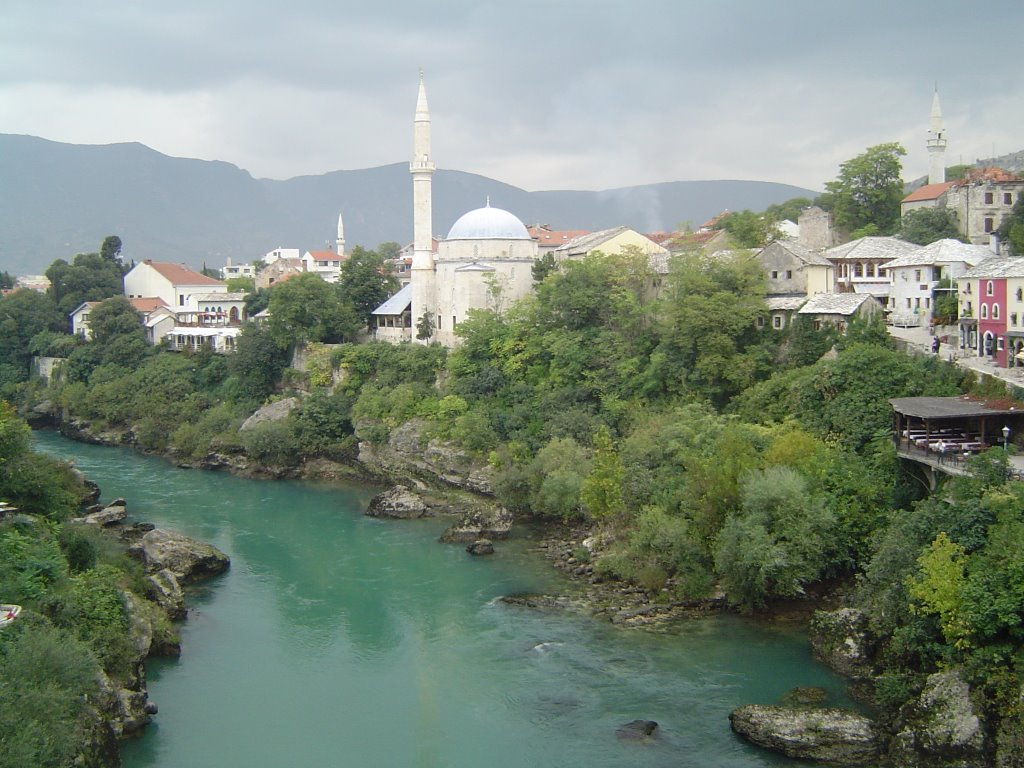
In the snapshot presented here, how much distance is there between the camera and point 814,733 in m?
15.5

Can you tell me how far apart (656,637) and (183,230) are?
169753mm

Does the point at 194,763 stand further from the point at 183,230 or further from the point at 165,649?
the point at 183,230

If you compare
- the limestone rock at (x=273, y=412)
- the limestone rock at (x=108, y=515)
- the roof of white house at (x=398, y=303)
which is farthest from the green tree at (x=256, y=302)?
the limestone rock at (x=108, y=515)

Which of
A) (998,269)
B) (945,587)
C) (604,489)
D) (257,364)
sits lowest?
(945,587)

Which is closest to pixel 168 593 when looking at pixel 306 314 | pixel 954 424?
pixel 954 424

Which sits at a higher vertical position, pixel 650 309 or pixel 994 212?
pixel 994 212

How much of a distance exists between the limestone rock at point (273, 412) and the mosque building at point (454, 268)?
5.25 m

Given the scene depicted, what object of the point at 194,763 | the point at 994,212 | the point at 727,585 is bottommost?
the point at 194,763

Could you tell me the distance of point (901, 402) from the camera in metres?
21.6

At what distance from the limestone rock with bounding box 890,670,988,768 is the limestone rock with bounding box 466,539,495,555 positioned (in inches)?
478

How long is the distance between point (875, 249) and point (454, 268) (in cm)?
1563

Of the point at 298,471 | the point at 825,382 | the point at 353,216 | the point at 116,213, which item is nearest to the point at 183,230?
the point at 116,213

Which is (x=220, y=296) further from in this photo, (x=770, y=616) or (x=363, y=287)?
(x=770, y=616)

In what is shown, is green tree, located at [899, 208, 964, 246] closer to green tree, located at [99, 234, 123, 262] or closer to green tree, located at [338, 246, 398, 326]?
green tree, located at [338, 246, 398, 326]
